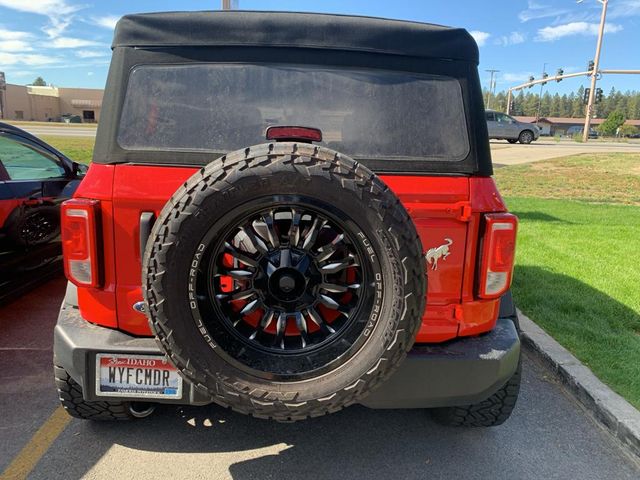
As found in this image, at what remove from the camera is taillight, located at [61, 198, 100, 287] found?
230cm

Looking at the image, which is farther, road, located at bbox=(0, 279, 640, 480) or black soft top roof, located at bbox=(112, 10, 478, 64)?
road, located at bbox=(0, 279, 640, 480)

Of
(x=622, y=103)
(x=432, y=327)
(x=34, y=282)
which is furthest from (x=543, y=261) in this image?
(x=622, y=103)

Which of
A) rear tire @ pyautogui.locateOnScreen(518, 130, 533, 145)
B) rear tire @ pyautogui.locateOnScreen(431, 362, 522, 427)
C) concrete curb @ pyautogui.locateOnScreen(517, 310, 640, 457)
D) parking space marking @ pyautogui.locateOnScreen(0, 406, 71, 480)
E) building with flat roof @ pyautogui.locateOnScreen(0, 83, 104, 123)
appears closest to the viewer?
parking space marking @ pyautogui.locateOnScreen(0, 406, 71, 480)

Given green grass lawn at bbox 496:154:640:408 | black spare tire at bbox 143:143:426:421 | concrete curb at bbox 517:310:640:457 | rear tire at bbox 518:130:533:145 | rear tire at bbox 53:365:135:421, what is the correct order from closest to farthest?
black spare tire at bbox 143:143:426:421 < rear tire at bbox 53:365:135:421 < concrete curb at bbox 517:310:640:457 < green grass lawn at bbox 496:154:640:408 < rear tire at bbox 518:130:533:145

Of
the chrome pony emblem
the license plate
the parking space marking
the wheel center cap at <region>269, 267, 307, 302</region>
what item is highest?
the chrome pony emblem

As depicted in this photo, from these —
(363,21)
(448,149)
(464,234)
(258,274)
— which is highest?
(363,21)

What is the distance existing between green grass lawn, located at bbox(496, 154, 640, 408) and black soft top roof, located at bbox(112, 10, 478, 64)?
8.59 feet

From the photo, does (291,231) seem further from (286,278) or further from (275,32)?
(275,32)

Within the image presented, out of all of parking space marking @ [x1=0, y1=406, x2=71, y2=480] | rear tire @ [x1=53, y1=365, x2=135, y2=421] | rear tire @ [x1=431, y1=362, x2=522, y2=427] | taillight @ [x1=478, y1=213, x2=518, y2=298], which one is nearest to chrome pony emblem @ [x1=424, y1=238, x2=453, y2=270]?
taillight @ [x1=478, y1=213, x2=518, y2=298]

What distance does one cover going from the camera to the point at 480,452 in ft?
9.32

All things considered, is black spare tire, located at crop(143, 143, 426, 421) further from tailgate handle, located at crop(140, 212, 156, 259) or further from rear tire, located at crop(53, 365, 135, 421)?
rear tire, located at crop(53, 365, 135, 421)

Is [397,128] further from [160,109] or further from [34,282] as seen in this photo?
[34,282]

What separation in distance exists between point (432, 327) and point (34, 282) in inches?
158

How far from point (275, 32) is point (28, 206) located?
10.0 feet
